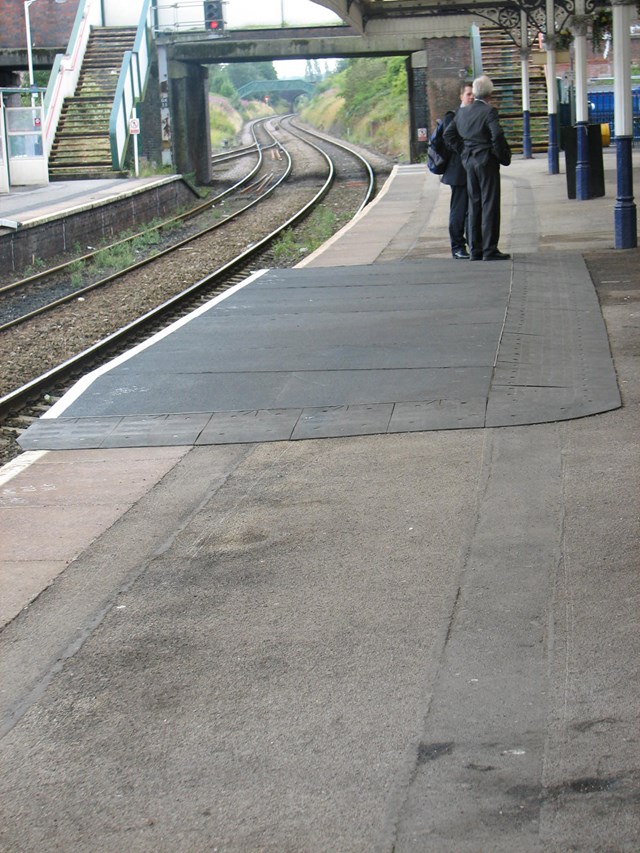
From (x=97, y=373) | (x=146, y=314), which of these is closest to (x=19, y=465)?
(x=97, y=373)

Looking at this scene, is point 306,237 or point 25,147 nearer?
point 306,237

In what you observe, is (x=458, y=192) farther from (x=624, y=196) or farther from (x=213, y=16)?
(x=213, y=16)

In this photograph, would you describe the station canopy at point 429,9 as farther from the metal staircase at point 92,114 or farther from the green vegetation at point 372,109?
the green vegetation at point 372,109

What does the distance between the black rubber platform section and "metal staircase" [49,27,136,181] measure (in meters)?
25.6

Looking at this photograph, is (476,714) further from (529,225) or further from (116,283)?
(116,283)

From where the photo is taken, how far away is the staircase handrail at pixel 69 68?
36.3 metres

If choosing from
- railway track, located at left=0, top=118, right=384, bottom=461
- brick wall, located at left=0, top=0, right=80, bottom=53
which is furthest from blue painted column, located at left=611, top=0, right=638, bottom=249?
brick wall, located at left=0, top=0, right=80, bottom=53

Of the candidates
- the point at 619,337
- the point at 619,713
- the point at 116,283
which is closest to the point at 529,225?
the point at 116,283

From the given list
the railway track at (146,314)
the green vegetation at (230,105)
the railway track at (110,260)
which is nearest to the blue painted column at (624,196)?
the railway track at (146,314)

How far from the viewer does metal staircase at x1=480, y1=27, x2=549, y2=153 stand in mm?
39656

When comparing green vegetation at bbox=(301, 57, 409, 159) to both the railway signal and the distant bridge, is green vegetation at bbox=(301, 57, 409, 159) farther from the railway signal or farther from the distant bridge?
the distant bridge

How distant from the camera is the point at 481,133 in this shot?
1262 cm

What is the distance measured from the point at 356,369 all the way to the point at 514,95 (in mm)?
34128

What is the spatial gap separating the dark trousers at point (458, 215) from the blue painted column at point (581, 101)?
5819 millimetres
